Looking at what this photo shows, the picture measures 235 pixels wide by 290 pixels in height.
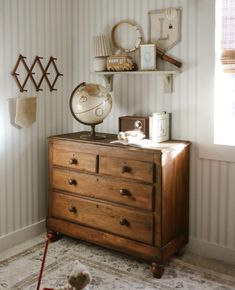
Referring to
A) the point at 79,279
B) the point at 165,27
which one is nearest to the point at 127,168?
the point at 165,27

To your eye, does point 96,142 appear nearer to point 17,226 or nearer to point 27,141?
point 27,141

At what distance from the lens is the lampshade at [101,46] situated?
130 inches

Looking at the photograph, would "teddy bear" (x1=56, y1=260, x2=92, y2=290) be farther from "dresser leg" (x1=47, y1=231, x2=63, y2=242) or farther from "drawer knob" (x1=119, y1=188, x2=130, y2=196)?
"dresser leg" (x1=47, y1=231, x2=63, y2=242)

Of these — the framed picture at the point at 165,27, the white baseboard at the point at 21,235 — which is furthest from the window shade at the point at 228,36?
the white baseboard at the point at 21,235

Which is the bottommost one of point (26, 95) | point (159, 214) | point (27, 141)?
point (159, 214)

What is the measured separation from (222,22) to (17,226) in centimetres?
216

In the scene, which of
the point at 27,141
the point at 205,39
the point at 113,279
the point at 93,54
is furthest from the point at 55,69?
the point at 113,279

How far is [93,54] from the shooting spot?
3.46 metres

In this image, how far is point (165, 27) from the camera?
3104 mm

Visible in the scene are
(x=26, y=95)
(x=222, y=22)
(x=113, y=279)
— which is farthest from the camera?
(x=26, y=95)

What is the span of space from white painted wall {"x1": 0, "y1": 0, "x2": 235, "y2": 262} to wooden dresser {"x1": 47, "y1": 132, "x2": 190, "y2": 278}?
17cm

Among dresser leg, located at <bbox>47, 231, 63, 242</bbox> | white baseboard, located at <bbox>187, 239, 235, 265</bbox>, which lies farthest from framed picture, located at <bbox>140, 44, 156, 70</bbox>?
dresser leg, located at <bbox>47, 231, 63, 242</bbox>

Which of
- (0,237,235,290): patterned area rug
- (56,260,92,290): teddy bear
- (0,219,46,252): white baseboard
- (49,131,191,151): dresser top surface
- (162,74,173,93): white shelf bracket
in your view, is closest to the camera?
(56,260,92,290): teddy bear

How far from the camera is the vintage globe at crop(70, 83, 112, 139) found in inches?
122
